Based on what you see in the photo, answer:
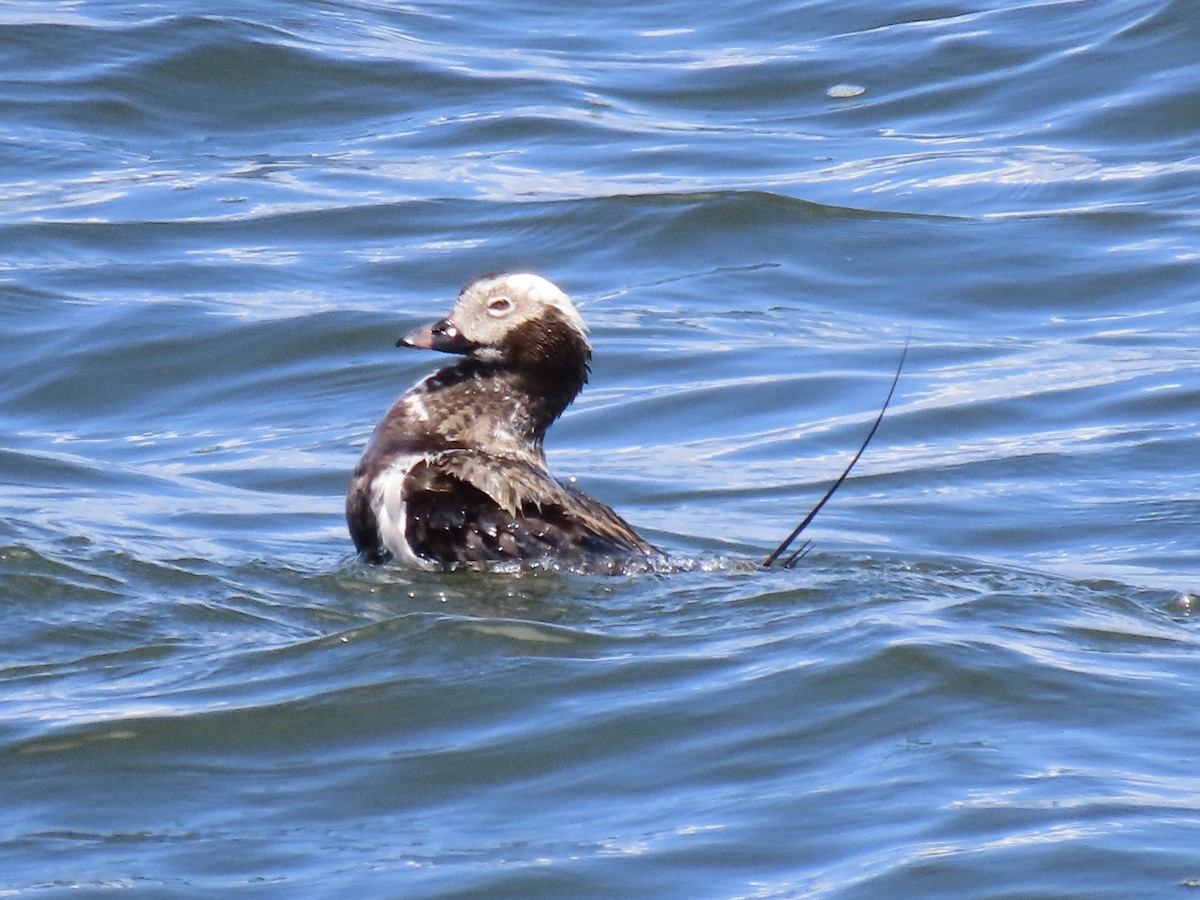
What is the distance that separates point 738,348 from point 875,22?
708 cm

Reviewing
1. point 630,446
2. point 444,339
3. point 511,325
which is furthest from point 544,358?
point 630,446

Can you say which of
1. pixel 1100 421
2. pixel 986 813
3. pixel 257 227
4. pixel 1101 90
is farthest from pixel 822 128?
pixel 986 813

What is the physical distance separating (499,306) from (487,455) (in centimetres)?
Result: 50

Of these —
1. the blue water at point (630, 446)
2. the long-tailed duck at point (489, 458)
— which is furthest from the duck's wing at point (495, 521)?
the blue water at point (630, 446)

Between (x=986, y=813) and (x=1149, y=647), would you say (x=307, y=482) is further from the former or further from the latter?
(x=986, y=813)

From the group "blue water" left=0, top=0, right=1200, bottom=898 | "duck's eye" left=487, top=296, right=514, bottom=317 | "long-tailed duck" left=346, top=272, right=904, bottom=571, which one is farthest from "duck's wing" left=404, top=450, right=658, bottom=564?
"duck's eye" left=487, top=296, right=514, bottom=317

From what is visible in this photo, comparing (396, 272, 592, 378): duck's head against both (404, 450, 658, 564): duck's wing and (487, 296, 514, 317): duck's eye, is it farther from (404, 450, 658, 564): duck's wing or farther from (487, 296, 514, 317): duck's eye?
(404, 450, 658, 564): duck's wing

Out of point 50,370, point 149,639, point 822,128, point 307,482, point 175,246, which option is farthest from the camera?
point 822,128

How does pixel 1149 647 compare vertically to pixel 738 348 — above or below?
below

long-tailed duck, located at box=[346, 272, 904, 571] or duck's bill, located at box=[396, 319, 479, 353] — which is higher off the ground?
duck's bill, located at box=[396, 319, 479, 353]

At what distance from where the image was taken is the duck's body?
265 inches

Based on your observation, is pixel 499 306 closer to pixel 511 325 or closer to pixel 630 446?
pixel 511 325

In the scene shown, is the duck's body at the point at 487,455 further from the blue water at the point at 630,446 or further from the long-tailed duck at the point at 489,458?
the blue water at the point at 630,446

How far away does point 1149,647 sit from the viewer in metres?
6.16
